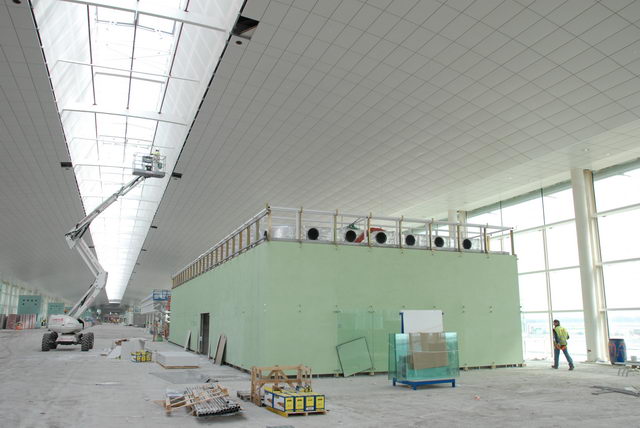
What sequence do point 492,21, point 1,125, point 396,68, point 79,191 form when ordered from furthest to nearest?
point 79,191
point 1,125
point 396,68
point 492,21

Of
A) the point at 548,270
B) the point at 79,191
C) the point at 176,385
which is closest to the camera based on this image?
the point at 176,385

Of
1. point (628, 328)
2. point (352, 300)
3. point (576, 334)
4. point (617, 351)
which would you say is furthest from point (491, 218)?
point (352, 300)

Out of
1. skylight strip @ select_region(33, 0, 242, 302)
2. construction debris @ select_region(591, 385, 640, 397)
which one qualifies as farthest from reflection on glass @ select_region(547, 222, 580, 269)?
skylight strip @ select_region(33, 0, 242, 302)

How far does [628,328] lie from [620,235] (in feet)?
14.2

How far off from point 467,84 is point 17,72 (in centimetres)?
1555

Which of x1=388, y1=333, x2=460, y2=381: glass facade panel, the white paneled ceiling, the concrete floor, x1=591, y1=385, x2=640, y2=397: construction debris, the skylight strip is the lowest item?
the concrete floor

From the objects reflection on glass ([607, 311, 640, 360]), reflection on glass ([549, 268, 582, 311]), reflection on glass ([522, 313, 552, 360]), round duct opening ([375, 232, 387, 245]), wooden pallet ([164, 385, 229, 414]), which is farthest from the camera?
reflection on glass ([522, 313, 552, 360])

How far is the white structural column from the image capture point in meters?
22.4

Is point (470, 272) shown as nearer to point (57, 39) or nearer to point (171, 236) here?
point (57, 39)

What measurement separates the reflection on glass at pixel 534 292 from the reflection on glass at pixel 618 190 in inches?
231

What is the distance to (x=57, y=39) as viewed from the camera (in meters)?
16.5

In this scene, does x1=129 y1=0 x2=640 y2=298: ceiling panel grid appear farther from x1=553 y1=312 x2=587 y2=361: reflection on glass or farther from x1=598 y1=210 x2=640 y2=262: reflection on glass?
x1=553 y1=312 x2=587 y2=361: reflection on glass

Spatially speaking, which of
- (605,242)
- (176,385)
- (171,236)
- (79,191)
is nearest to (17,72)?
(176,385)

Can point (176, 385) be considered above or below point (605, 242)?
below
